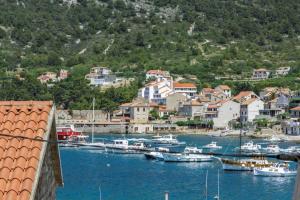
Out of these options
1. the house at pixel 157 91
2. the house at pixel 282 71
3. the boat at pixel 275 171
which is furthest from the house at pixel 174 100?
the boat at pixel 275 171

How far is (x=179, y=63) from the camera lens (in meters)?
110

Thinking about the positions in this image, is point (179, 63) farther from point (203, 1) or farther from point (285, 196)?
point (285, 196)

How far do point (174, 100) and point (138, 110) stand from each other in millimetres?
7431

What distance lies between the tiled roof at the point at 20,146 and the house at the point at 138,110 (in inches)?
3318

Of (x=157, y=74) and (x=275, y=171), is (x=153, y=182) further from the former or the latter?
(x=157, y=74)

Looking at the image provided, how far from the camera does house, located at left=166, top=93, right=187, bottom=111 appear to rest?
312 feet

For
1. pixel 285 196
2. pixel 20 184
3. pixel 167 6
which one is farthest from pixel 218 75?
pixel 20 184

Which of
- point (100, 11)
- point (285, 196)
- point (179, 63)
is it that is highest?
point (100, 11)

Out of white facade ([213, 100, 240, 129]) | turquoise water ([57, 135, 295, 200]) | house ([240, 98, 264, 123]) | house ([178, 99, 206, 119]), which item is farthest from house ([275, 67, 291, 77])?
turquoise water ([57, 135, 295, 200])

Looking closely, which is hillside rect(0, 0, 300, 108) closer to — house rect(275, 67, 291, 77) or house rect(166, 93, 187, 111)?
house rect(275, 67, 291, 77)

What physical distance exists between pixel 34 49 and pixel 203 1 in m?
36.5

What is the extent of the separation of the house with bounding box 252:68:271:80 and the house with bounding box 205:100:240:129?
50.7 ft

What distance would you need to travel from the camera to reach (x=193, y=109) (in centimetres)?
9125

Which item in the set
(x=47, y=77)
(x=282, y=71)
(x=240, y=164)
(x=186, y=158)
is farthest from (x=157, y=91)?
(x=240, y=164)
